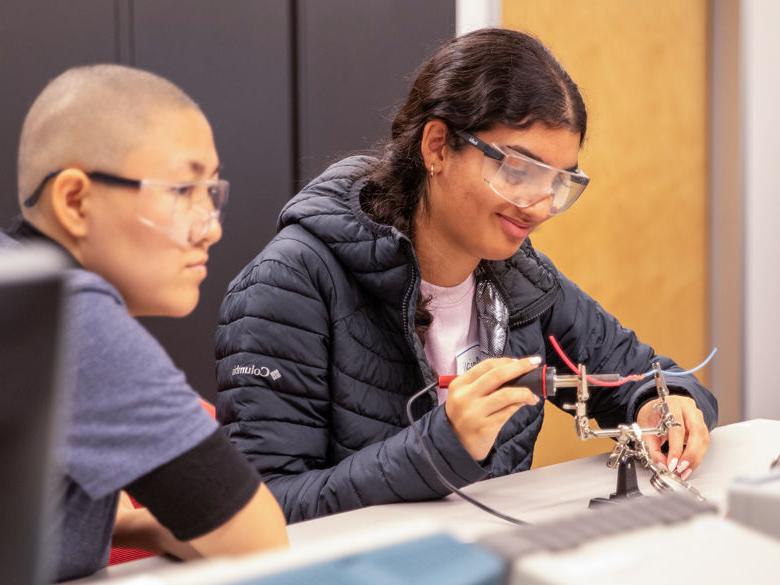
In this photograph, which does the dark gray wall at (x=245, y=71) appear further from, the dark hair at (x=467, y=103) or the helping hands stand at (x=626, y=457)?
the helping hands stand at (x=626, y=457)

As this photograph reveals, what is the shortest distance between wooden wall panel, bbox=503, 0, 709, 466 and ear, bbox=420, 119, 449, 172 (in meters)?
1.81

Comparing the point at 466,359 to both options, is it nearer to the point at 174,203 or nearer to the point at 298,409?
the point at 298,409

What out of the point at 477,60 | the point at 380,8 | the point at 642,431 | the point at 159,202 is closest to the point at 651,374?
the point at 642,431

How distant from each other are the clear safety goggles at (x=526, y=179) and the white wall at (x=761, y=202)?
2.58 m

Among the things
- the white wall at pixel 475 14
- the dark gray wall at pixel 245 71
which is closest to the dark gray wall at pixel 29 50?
the dark gray wall at pixel 245 71

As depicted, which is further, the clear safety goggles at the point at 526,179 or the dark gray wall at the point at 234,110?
the dark gray wall at the point at 234,110

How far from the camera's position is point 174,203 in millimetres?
1160

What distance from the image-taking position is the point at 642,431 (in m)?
1.65

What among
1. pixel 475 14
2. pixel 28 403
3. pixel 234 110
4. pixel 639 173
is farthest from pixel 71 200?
pixel 639 173

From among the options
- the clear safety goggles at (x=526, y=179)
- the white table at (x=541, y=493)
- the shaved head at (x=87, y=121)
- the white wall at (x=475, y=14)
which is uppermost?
the white wall at (x=475, y=14)

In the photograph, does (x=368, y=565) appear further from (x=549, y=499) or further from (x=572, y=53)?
(x=572, y=53)

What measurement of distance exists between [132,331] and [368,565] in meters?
0.48

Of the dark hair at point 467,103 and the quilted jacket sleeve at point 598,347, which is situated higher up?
the dark hair at point 467,103

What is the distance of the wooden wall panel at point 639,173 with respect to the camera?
3771 millimetres
